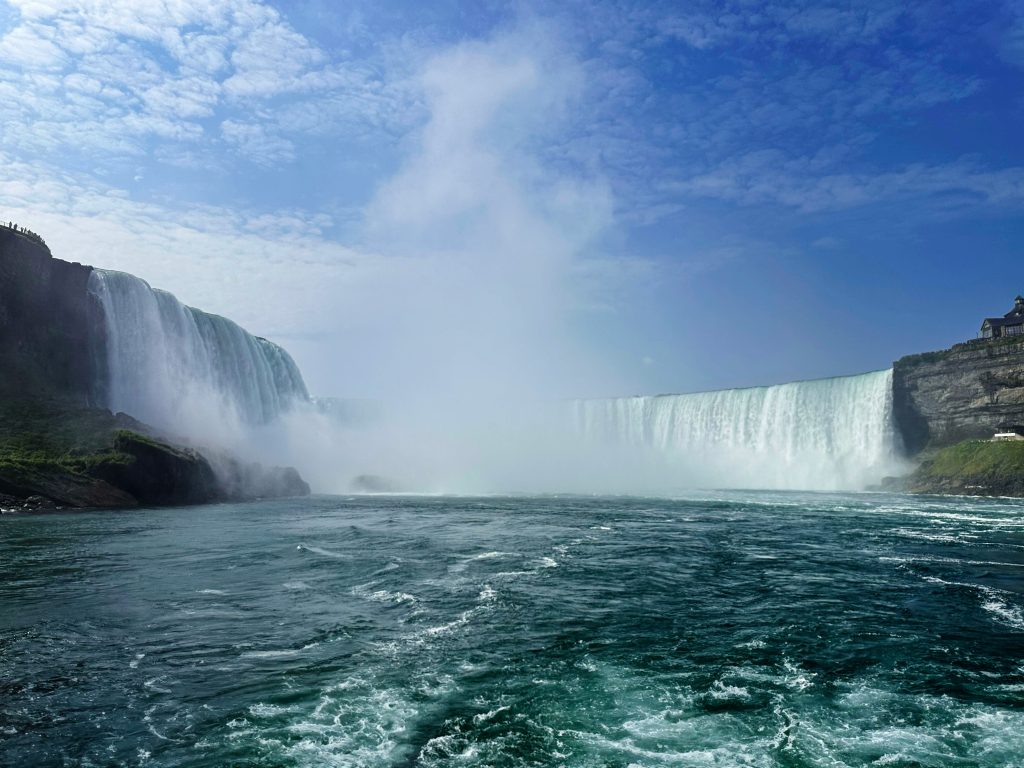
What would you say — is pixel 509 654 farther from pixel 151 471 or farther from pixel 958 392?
pixel 958 392

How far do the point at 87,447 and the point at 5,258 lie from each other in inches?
758

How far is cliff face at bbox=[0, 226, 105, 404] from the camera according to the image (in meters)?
45.3

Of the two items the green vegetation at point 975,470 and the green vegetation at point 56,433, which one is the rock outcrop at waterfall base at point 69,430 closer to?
the green vegetation at point 56,433

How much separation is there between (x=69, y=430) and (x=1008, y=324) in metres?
84.7

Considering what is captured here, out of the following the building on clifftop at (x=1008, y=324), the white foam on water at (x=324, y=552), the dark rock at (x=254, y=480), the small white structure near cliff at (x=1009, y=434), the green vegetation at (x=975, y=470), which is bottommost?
the white foam on water at (x=324, y=552)

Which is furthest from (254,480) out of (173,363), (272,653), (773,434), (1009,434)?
(1009,434)

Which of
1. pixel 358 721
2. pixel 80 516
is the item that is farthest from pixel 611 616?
pixel 80 516

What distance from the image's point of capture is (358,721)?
770 centimetres

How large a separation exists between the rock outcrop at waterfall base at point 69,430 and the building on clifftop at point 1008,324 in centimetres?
7203

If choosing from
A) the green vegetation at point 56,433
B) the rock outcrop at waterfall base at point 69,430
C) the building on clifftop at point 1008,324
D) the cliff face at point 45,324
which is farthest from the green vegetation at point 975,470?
the cliff face at point 45,324

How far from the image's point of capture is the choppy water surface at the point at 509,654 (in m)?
7.15

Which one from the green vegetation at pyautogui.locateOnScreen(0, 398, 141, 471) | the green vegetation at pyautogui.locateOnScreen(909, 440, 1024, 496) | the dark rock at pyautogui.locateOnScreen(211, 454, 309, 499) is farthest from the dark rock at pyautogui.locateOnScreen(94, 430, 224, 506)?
the green vegetation at pyautogui.locateOnScreen(909, 440, 1024, 496)

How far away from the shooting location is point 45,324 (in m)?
47.9

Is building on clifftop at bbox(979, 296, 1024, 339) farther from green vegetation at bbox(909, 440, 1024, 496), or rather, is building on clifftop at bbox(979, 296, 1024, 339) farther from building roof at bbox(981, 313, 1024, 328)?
green vegetation at bbox(909, 440, 1024, 496)
